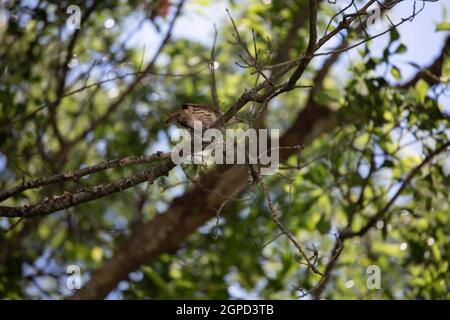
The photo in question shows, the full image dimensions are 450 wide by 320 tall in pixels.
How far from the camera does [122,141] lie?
6.48 m

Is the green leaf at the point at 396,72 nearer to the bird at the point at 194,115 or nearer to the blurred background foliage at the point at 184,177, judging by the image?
the blurred background foliage at the point at 184,177

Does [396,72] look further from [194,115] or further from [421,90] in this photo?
[194,115]

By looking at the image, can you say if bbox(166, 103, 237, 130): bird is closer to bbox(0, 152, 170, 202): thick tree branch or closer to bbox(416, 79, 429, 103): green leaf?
bbox(0, 152, 170, 202): thick tree branch

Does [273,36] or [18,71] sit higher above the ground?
[273,36]

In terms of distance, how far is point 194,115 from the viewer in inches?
141

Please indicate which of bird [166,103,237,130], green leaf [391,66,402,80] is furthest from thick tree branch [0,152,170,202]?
green leaf [391,66,402,80]

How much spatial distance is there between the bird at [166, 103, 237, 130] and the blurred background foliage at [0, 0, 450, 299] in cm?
72

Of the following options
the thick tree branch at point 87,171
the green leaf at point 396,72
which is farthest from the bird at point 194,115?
the green leaf at point 396,72

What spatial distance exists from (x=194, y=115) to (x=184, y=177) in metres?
2.27
